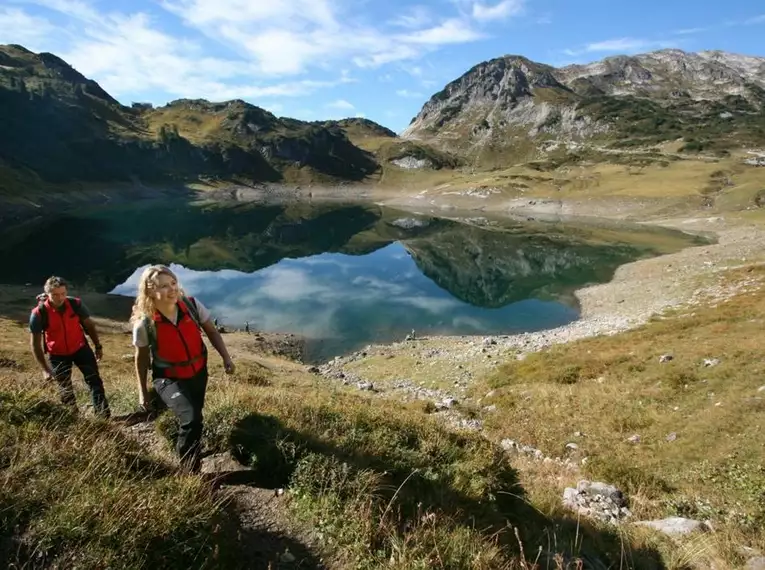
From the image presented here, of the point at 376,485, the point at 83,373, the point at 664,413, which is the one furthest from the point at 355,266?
the point at 376,485

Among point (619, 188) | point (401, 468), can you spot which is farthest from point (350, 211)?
point (401, 468)

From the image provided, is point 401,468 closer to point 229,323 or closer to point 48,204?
point 229,323

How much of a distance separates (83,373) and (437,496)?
779 centimetres

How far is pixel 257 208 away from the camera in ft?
612

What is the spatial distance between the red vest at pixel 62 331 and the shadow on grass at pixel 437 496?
491 cm

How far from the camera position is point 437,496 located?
7129 millimetres

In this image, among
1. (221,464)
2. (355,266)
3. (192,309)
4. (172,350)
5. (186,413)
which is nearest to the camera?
(186,413)

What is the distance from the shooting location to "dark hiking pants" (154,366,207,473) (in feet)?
21.6

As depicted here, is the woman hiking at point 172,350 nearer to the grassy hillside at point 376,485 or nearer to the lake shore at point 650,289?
the grassy hillside at point 376,485

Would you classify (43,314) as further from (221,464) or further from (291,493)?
(291,493)

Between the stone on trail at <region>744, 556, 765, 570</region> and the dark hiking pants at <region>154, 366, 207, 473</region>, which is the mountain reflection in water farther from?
the stone on trail at <region>744, 556, 765, 570</region>

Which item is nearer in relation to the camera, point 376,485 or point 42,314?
point 376,485

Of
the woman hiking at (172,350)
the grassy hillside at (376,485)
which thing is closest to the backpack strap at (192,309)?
the woman hiking at (172,350)

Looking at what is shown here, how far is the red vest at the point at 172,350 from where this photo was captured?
684 cm
